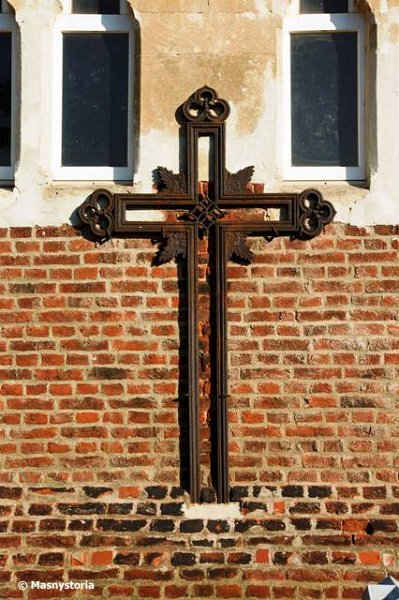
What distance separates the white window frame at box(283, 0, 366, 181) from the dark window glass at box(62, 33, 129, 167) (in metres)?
0.94

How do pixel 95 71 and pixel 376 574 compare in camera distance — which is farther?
pixel 95 71

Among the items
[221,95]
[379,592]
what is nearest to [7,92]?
[221,95]

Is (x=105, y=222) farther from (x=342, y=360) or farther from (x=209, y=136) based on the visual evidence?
(x=342, y=360)

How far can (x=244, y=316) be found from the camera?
5.98 meters

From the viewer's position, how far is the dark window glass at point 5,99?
6336 mm

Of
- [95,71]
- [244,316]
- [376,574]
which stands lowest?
[376,574]

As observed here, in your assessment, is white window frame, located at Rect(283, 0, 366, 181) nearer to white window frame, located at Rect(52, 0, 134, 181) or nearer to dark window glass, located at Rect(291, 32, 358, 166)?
dark window glass, located at Rect(291, 32, 358, 166)

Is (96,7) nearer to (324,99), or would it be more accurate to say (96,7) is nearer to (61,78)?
(61,78)

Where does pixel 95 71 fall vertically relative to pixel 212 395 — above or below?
above

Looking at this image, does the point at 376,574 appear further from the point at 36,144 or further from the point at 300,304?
the point at 36,144

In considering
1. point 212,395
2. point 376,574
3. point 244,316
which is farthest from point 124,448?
point 376,574

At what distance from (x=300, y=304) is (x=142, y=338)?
90 centimetres

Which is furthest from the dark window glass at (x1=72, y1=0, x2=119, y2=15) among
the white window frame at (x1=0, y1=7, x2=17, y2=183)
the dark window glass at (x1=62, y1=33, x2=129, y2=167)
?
the white window frame at (x1=0, y1=7, x2=17, y2=183)

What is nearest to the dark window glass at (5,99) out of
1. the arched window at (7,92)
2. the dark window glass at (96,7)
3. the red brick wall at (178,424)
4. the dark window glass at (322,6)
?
the arched window at (7,92)
